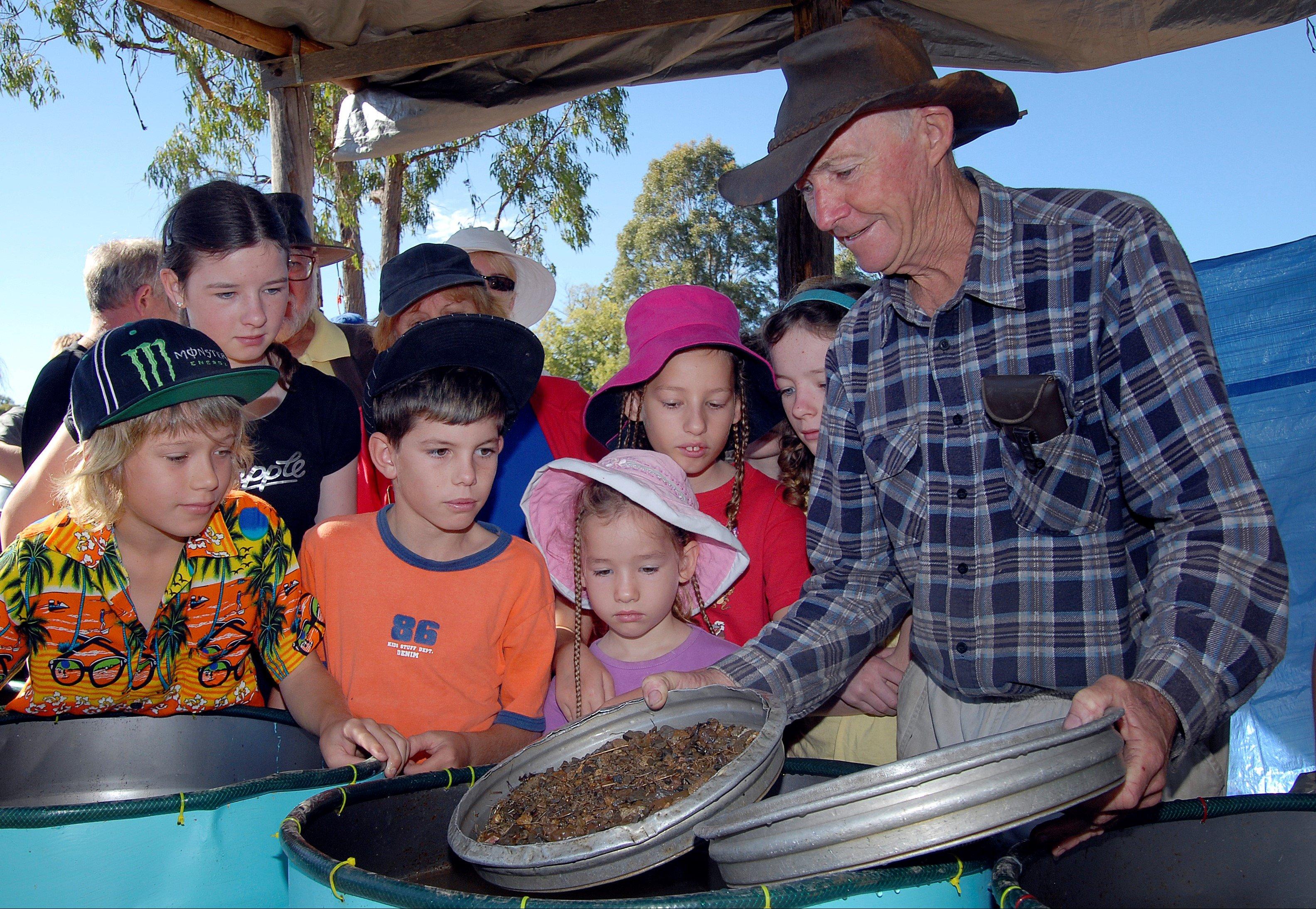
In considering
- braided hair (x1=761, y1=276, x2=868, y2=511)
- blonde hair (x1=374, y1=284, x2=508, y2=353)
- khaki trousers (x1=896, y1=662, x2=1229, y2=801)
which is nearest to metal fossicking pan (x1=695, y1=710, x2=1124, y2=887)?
khaki trousers (x1=896, y1=662, x2=1229, y2=801)

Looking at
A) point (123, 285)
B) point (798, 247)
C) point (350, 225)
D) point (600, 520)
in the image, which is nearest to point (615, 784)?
point (600, 520)

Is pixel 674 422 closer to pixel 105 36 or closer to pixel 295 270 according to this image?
pixel 295 270

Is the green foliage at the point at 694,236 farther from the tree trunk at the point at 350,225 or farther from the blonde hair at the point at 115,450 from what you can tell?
the blonde hair at the point at 115,450

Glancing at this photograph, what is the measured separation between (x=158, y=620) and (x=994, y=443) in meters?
1.68

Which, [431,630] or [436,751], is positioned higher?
[431,630]

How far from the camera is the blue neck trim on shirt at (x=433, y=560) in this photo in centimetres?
213

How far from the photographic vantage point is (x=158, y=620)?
1862mm

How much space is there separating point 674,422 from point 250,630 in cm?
113

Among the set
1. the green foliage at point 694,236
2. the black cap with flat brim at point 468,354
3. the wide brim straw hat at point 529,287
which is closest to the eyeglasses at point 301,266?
the wide brim straw hat at point 529,287

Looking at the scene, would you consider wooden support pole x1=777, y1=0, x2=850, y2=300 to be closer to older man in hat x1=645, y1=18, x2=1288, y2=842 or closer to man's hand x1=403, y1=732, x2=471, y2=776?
older man in hat x1=645, y1=18, x2=1288, y2=842

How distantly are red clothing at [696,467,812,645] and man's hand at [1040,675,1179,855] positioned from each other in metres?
1.22

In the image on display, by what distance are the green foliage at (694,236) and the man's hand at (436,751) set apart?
32689mm

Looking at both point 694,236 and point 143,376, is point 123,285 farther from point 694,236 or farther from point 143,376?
point 694,236

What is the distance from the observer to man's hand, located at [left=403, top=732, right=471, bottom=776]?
1.75 m
